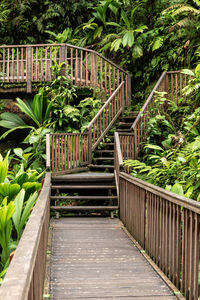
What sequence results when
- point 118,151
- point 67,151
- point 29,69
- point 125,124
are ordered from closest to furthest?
1. point 118,151
2. point 67,151
3. point 125,124
4. point 29,69

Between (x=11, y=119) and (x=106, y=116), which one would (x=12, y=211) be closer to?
(x=106, y=116)

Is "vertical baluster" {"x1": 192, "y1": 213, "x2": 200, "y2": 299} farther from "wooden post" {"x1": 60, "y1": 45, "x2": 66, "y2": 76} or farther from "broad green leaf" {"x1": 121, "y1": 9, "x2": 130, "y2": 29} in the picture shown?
"broad green leaf" {"x1": 121, "y1": 9, "x2": 130, "y2": 29}

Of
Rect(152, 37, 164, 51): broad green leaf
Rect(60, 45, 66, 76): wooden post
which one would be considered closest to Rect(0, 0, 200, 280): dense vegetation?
Rect(152, 37, 164, 51): broad green leaf

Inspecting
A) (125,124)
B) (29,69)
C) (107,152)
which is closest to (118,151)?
(107,152)

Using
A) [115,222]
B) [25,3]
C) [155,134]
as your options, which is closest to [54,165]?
[115,222]

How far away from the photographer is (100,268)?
12.3 ft

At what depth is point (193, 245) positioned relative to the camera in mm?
2715

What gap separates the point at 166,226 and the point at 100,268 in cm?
93

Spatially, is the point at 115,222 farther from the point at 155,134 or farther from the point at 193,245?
the point at 193,245

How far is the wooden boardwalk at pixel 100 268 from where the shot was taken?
3.06 m

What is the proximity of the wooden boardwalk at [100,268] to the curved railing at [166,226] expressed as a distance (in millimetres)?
174

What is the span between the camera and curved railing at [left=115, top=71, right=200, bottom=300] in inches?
107

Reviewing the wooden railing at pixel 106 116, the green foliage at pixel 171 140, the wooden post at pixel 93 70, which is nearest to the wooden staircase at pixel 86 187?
the green foliage at pixel 171 140

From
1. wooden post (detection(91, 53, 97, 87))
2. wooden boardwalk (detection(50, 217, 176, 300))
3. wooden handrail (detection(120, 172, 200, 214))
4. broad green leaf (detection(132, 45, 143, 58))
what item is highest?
broad green leaf (detection(132, 45, 143, 58))
